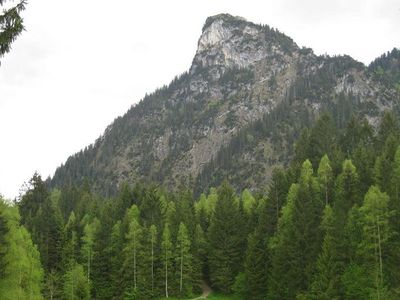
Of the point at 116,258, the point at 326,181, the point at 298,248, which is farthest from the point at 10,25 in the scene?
the point at 116,258

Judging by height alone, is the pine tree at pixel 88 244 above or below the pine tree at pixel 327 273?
above

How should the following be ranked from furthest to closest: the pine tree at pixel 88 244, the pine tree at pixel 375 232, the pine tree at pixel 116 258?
the pine tree at pixel 88 244 → the pine tree at pixel 116 258 → the pine tree at pixel 375 232

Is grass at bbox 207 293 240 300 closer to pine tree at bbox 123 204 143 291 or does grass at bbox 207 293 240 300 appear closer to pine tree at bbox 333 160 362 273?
pine tree at bbox 123 204 143 291

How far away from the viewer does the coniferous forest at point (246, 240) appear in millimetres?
60406

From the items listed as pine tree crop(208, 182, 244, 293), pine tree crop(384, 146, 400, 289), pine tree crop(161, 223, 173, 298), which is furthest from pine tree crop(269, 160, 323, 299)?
pine tree crop(161, 223, 173, 298)

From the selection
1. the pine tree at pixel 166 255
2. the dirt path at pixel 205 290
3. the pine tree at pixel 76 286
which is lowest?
the dirt path at pixel 205 290

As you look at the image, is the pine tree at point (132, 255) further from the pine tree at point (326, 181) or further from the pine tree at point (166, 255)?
the pine tree at point (326, 181)

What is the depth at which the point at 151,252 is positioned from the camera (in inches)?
3509

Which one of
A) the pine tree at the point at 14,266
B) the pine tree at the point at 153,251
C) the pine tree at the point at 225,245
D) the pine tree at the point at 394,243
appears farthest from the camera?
the pine tree at the point at 225,245

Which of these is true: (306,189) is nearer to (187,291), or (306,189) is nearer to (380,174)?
(380,174)

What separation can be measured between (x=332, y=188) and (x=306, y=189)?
10.5 m

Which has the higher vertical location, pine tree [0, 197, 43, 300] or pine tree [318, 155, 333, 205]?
pine tree [318, 155, 333, 205]

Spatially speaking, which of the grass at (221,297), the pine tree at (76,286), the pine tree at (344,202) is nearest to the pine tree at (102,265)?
the pine tree at (76,286)

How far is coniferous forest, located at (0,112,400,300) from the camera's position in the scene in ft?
198
